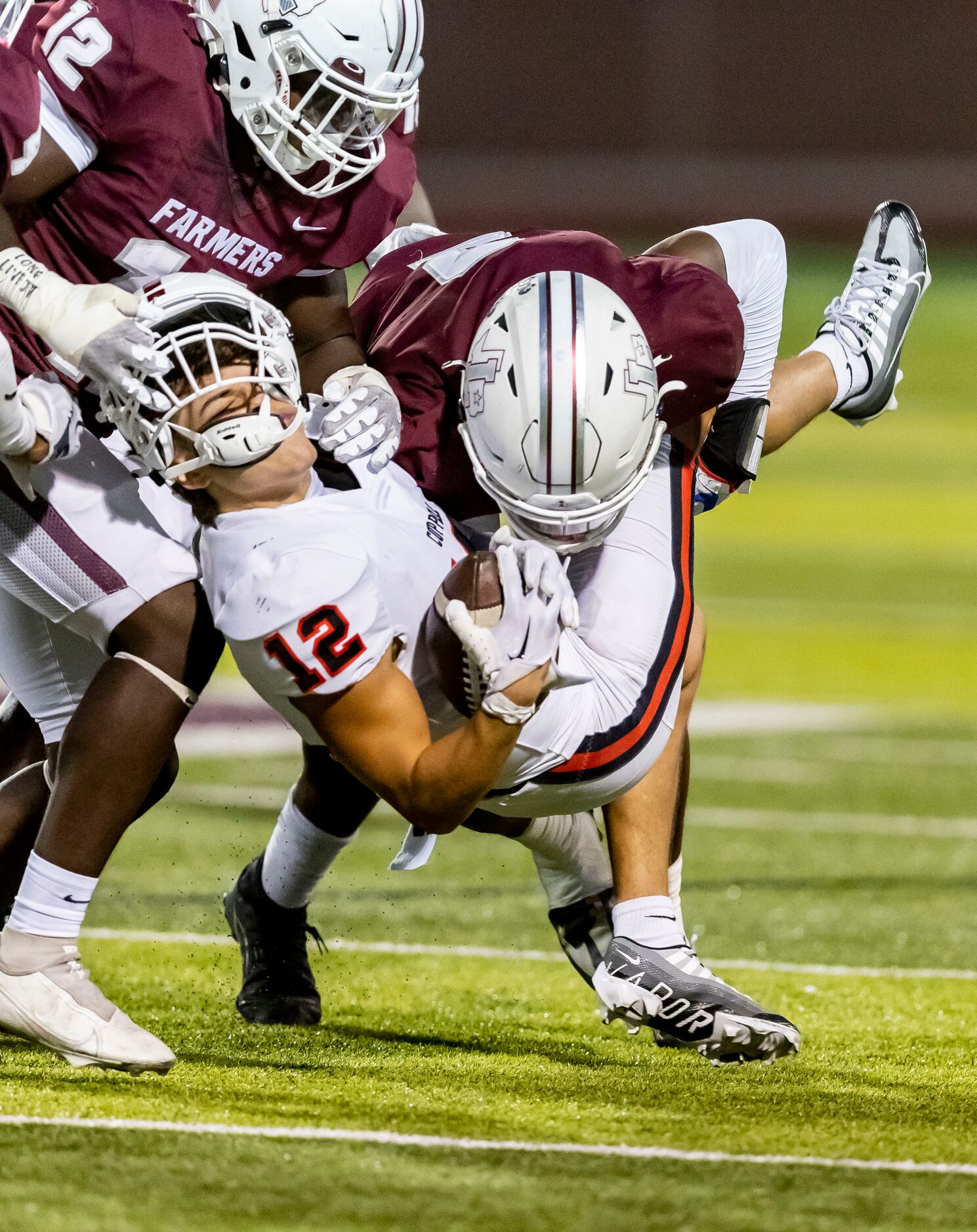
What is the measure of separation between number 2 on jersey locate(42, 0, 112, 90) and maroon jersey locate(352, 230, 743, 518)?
70 centimetres

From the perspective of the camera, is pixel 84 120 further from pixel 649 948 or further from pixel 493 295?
pixel 649 948

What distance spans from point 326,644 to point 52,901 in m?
0.66

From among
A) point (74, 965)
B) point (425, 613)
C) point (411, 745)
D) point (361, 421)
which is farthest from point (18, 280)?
point (74, 965)

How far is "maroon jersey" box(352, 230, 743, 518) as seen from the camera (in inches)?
134

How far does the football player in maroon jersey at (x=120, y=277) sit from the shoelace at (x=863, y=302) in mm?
1137

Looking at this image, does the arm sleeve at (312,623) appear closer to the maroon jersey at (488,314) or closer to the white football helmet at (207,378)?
the white football helmet at (207,378)

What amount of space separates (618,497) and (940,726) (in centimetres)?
543

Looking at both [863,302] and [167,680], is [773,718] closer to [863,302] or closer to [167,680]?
[863,302]

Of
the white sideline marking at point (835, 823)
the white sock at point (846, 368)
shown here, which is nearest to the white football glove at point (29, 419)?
the white sock at point (846, 368)

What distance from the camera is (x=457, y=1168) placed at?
2.67 m

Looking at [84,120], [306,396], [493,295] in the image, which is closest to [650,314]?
[493,295]

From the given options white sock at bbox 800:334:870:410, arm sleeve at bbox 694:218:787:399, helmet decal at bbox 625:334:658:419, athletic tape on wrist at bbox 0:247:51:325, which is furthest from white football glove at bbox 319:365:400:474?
white sock at bbox 800:334:870:410

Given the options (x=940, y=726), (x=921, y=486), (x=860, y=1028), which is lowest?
(x=921, y=486)

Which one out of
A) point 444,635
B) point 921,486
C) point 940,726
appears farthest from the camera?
point 921,486
